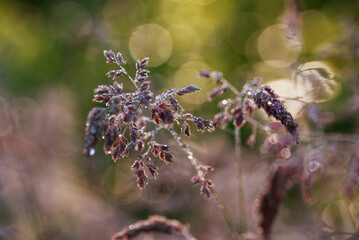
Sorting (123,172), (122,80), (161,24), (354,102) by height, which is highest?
(161,24)

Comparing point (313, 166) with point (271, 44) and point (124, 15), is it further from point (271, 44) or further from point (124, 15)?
point (124, 15)

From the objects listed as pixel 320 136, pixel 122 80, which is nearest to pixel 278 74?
pixel 122 80

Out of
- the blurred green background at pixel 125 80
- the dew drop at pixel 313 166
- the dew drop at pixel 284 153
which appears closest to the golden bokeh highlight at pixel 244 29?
the blurred green background at pixel 125 80

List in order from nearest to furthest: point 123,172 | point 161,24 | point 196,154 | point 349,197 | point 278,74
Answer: point 349,197, point 196,154, point 123,172, point 278,74, point 161,24

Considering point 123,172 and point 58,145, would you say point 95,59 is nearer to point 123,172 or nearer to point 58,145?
point 58,145

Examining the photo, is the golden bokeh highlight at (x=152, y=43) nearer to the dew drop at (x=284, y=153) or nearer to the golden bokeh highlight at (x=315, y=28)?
the golden bokeh highlight at (x=315, y=28)
